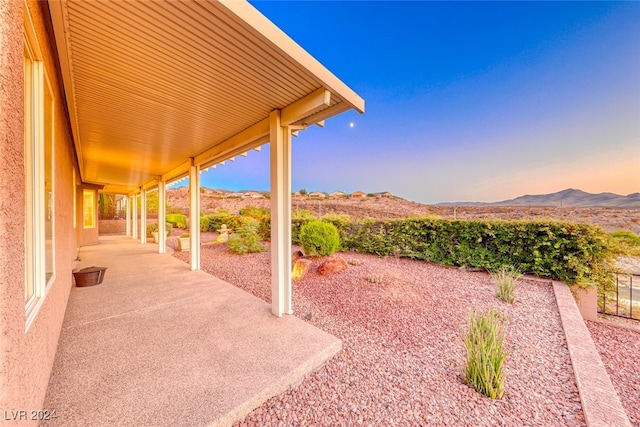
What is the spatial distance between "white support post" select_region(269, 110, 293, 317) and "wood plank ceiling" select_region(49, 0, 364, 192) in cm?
42

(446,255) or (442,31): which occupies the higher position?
(442,31)

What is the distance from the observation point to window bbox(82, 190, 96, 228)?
1110 cm

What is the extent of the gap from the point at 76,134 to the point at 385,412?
252 inches

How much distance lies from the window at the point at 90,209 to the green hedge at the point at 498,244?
1248cm

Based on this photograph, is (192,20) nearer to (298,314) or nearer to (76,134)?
(298,314)

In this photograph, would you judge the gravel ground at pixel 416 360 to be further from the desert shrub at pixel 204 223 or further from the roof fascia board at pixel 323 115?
the desert shrub at pixel 204 223

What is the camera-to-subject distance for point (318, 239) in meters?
6.93

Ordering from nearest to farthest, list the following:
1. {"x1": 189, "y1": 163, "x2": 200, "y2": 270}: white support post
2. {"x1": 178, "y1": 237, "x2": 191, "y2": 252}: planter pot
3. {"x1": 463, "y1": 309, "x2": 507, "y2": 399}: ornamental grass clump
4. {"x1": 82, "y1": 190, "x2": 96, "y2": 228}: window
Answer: {"x1": 463, "y1": 309, "x2": 507, "y2": 399}: ornamental grass clump → {"x1": 189, "y1": 163, "x2": 200, "y2": 270}: white support post → {"x1": 178, "y1": 237, "x2": 191, "y2": 252}: planter pot → {"x1": 82, "y1": 190, "x2": 96, "y2": 228}: window

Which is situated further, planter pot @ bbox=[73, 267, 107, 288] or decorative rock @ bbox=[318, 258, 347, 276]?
decorative rock @ bbox=[318, 258, 347, 276]

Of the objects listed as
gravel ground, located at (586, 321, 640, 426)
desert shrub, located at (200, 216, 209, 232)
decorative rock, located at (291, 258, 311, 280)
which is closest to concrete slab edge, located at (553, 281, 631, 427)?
gravel ground, located at (586, 321, 640, 426)

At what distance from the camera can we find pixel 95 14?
1774 millimetres

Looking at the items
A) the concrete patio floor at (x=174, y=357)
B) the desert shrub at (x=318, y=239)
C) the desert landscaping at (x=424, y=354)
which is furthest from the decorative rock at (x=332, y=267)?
the concrete patio floor at (x=174, y=357)

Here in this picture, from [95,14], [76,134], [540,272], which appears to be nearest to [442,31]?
[540,272]

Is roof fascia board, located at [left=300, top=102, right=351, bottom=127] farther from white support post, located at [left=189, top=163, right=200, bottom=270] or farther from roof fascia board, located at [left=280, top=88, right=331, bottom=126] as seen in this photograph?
white support post, located at [left=189, top=163, right=200, bottom=270]
